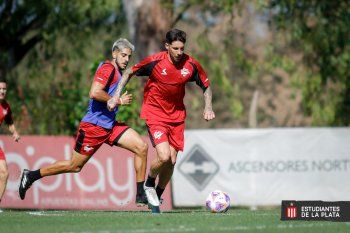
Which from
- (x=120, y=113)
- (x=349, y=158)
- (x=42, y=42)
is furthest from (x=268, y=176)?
(x=42, y=42)

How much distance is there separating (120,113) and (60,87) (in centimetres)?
565

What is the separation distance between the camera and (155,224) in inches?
413

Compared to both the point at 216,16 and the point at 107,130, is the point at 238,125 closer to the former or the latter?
the point at 216,16

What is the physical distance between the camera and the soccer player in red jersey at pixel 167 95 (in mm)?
12720

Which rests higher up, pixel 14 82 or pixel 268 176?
pixel 14 82

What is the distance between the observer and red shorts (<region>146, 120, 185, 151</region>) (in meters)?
12.8

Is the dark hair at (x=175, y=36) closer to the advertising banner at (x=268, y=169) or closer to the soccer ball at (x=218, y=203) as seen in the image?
the soccer ball at (x=218, y=203)

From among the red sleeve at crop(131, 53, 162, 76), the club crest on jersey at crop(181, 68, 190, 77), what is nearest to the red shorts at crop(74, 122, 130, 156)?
the red sleeve at crop(131, 53, 162, 76)

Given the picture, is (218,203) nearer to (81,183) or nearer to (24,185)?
(24,185)

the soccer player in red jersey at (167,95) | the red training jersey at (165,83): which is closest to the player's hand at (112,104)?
the soccer player in red jersey at (167,95)

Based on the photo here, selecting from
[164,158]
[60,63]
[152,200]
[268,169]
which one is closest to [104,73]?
[164,158]

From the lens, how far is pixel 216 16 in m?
27.3

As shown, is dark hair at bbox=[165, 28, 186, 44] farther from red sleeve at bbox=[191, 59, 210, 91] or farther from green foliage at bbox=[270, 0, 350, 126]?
green foliage at bbox=[270, 0, 350, 126]

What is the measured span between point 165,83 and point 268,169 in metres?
9.49
